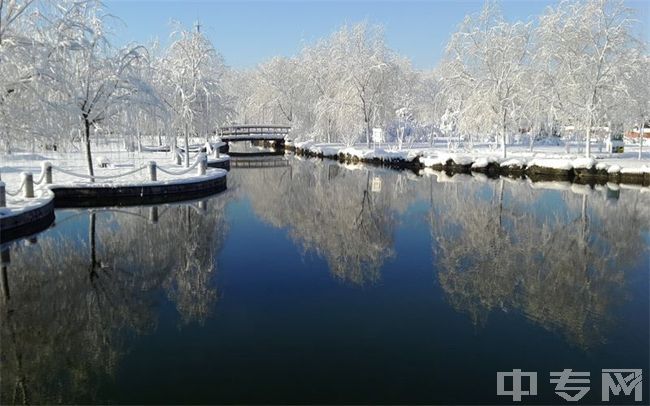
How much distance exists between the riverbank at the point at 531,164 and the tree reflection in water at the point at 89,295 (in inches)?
775

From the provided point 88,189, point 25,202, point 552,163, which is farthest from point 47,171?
point 552,163

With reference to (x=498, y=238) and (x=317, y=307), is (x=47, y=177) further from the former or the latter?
(x=498, y=238)

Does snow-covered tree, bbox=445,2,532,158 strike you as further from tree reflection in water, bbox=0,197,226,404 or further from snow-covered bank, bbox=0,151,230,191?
tree reflection in water, bbox=0,197,226,404

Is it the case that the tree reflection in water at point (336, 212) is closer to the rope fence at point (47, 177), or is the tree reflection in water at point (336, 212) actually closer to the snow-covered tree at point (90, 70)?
the rope fence at point (47, 177)

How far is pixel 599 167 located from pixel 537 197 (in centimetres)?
751

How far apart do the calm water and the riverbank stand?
32.8 ft

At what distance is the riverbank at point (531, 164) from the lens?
24156mm

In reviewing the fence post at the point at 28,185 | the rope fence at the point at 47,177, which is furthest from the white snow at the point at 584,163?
the fence post at the point at 28,185

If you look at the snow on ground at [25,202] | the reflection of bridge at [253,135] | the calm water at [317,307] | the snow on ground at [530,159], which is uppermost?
the reflection of bridge at [253,135]

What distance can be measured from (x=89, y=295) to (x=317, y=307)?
4.16 meters

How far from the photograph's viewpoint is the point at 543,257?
35.8 ft

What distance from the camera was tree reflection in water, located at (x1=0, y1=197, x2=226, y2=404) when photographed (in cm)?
598

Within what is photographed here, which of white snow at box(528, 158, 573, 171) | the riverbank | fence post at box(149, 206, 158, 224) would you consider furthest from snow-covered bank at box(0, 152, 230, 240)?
white snow at box(528, 158, 573, 171)

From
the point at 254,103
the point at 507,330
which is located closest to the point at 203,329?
the point at 507,330
